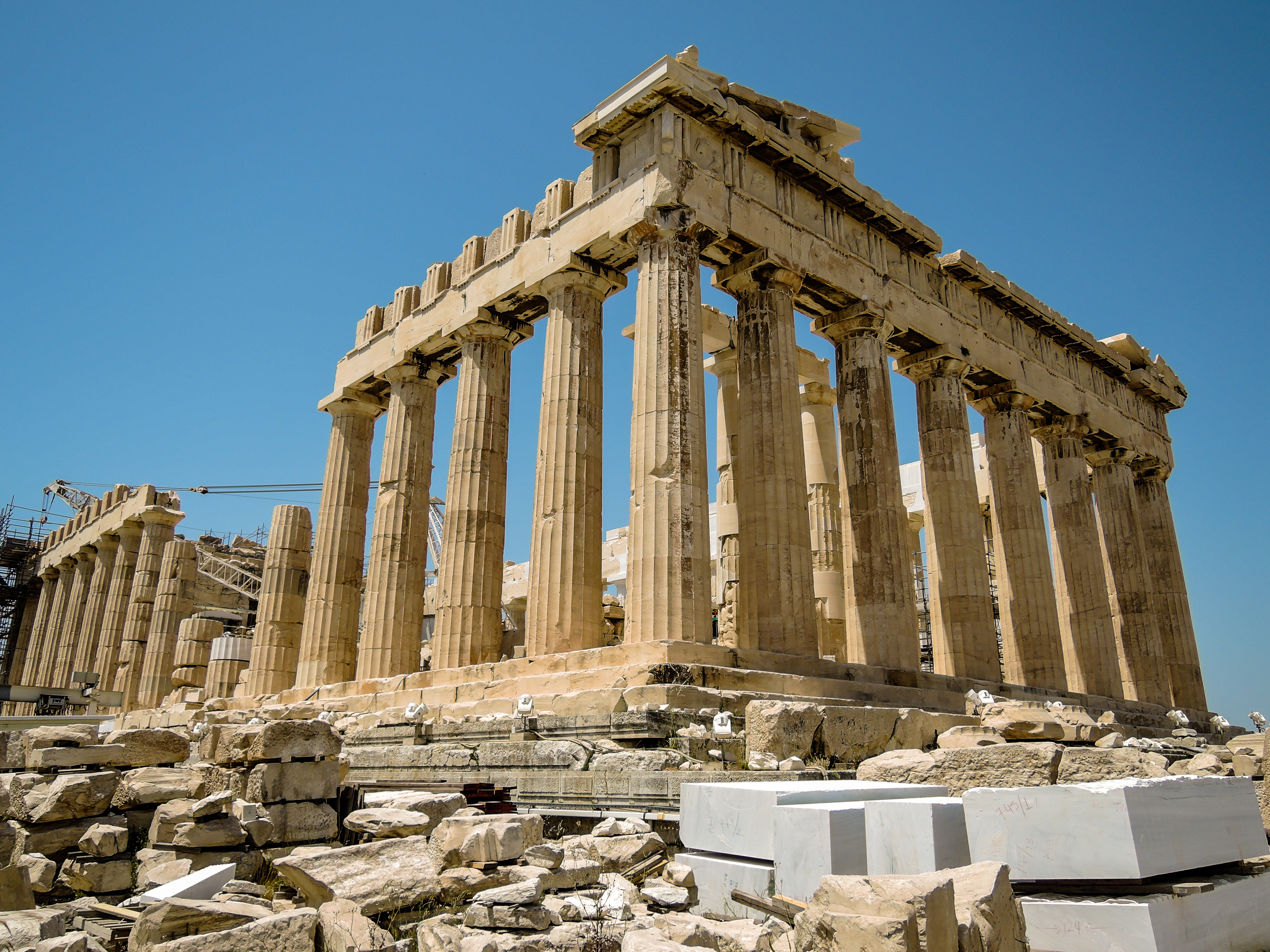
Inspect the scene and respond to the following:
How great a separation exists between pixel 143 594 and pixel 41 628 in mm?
13144

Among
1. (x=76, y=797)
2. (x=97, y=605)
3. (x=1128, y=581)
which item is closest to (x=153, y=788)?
(x=76, y=797)

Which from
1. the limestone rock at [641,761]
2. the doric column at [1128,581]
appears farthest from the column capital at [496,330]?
the doric column at [1128,581]

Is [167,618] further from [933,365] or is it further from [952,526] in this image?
[933,365]

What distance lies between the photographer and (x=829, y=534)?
23.8 m

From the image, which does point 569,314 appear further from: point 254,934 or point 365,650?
point 254,934

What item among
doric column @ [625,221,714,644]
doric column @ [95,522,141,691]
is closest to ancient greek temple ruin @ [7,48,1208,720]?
doric column @ [625,221,714,644]

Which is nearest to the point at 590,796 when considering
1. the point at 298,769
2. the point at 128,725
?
the point at 298,769

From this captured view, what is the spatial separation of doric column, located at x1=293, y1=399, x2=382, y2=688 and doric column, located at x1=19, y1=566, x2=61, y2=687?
2513 centimetres

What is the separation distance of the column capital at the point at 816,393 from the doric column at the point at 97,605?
2910 cm

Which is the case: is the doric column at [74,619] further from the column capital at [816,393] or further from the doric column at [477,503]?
the column capital at [816,393]

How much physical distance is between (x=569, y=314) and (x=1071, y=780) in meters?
13.6

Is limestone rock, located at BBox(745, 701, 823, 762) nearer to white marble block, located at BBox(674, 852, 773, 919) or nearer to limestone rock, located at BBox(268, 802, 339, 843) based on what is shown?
white marble block, located at BBox(674, 852, 773, 919)

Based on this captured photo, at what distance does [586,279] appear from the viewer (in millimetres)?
18359

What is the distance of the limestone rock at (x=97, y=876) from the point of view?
281 inches
